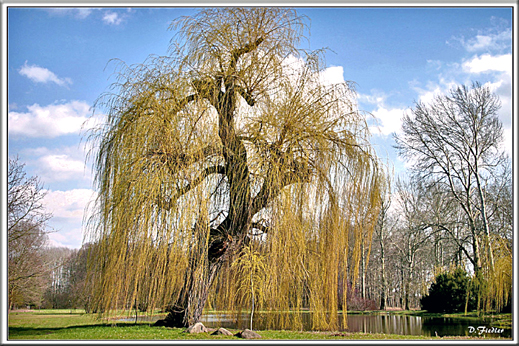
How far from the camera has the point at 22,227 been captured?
8.83 m

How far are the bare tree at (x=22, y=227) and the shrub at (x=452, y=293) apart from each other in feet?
39.7

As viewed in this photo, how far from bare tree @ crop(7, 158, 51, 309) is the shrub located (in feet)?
39.7

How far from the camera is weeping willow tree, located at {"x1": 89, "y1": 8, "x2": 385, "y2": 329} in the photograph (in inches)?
220

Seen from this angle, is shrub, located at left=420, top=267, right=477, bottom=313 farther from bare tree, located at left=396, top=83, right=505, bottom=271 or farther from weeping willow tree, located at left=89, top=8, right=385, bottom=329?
weeping willow tree, located at left=89, top=8, right=385, bottom=329

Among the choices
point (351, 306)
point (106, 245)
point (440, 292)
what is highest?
point (106, 245)

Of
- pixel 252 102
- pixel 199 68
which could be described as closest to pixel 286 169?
pixel 252 102

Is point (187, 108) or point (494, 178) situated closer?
point (187, 108)

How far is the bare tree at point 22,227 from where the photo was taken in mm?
8250

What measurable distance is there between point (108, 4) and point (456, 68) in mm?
6650

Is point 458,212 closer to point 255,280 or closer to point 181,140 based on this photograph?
point 255,280

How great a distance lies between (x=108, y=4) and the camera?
17.9 ft

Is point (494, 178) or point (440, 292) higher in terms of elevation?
point (494, 178)
